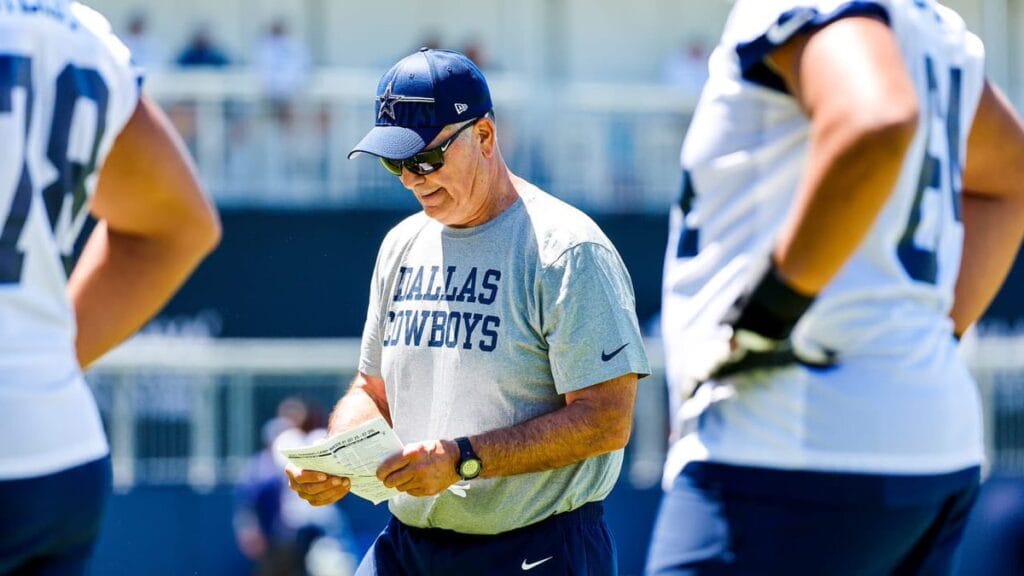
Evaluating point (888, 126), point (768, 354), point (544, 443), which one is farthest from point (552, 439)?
point (888, 126)

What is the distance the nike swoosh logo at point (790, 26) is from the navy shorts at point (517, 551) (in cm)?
191

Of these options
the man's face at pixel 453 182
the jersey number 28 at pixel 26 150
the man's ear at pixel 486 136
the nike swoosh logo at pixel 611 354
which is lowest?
the nike swoosh logo at pixel 611 354

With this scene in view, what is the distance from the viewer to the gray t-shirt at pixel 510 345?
4.51 metres

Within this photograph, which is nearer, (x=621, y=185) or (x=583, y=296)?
(x=583, y=296)

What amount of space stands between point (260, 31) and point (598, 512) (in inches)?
690

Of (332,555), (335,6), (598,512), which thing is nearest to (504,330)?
(598,512)

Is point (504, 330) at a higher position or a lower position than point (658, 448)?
higher

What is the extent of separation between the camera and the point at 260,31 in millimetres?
21578

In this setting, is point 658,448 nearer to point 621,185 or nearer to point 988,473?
point 988,473

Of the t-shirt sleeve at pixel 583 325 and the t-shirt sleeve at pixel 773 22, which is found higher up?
the t-shirt sleeve at pixel 773 22

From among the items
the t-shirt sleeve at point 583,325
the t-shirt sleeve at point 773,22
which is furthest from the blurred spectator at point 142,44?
the t-shirt sleeve at point 773,22

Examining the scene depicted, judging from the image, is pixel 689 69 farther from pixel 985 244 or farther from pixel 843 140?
pixel 843 140

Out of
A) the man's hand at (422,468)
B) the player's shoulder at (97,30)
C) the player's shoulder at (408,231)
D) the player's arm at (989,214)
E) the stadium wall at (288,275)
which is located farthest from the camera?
the stadium wall at (288,275)

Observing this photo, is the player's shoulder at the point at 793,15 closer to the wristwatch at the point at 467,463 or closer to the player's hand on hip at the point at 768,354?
the player's hand on hip at the point at 768,354
